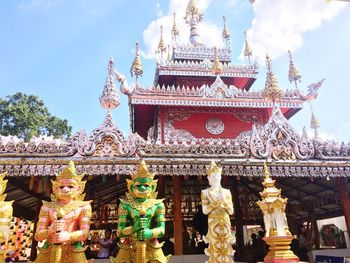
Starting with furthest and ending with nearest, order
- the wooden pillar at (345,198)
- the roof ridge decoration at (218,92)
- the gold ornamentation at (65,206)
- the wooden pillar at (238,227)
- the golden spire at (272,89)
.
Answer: the roof ridge decoration at (218,92) < the wooden pillar at (238,227) < the golden spire at (272,89) < the wooden pillar at (345,198) < the gold ornamentation at (65,206)

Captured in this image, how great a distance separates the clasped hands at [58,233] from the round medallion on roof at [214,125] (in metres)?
10.2

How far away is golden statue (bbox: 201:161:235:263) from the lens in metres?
5.40

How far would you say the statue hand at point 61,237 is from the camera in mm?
5066

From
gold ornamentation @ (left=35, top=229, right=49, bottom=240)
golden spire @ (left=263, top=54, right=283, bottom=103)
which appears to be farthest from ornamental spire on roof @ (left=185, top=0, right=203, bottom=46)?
gold ornamentation @ (left=35, top=229, right=49, bottom=240)

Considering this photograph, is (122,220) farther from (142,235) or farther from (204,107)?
(204,107)

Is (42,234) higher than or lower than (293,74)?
lower

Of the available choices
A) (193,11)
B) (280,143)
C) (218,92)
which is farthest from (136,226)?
(193,11)

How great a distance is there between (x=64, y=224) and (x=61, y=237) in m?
0.30

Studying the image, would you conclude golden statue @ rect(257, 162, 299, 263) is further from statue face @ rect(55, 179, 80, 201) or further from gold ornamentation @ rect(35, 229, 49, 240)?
gold ornamentation @ rect(35, 229, 49, 240)

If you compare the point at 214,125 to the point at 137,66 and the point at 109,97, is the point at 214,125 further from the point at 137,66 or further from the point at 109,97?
the point at 109,97

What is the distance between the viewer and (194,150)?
314 inches

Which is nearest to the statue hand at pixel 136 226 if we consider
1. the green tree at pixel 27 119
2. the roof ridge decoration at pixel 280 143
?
the roof ridge decoration at pixel 280 143

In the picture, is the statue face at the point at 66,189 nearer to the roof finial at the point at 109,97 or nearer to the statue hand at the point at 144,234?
the statue hand at the point at 144,234

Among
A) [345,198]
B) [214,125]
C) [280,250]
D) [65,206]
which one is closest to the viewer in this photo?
[65,206]
